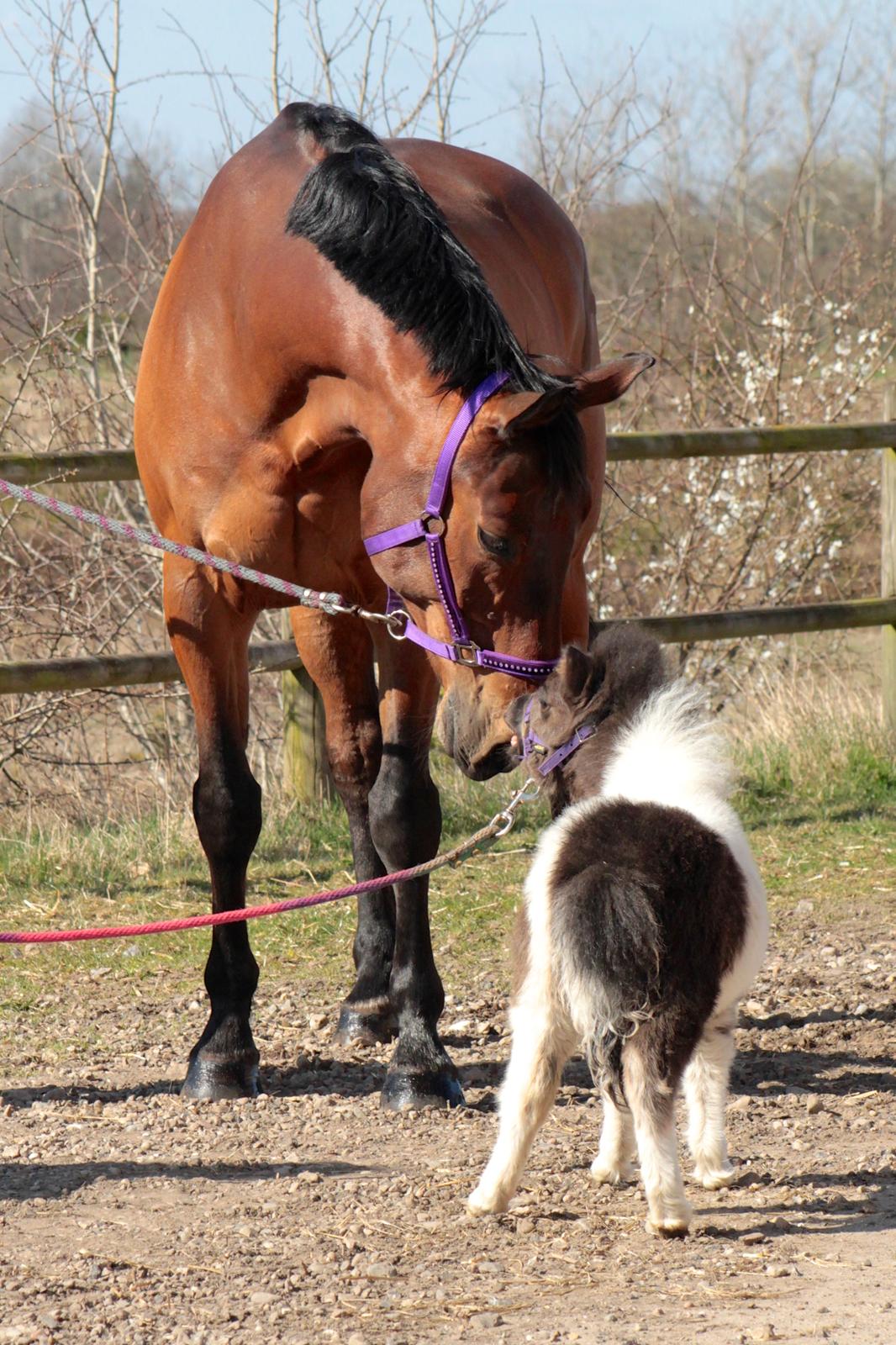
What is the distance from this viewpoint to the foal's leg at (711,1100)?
2.80 metres

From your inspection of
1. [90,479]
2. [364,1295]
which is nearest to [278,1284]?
[364,1295]

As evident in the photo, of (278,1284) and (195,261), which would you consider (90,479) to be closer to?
(195,261)

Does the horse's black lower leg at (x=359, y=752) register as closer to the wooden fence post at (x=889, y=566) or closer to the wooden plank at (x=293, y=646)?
the wooden plank at (x=293, y=646)

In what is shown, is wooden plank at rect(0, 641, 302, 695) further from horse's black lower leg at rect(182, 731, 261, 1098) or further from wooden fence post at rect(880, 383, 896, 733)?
wooden fence post at rect(880, 383, 896, 733)

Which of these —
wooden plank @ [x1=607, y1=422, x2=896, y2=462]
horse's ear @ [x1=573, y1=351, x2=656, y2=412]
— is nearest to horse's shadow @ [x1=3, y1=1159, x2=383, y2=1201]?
horse's ear @ [x1=573, y1=351, x2=656, y2=412]

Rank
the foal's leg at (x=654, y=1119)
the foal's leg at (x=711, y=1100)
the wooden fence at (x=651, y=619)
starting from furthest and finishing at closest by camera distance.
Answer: the wooden fence at (x=651, y=619)
the foal's leg at (x=711, y=1100)
the foal's leg at (x=654, y=1119)

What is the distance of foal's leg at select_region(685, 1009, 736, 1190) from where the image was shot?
280 centimetres

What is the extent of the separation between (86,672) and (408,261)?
2935 mm

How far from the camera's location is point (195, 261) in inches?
148

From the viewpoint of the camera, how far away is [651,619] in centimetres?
661

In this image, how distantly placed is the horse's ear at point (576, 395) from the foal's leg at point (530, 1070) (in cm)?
110

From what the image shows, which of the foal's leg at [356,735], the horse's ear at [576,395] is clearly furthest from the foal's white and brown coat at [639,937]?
the foal's leg at [356,735]

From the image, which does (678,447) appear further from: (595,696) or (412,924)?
(595,696)

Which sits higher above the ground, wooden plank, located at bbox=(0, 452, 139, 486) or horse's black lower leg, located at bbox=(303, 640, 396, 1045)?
wooden plank, located at bbox=(0, 452, 139, 486)
